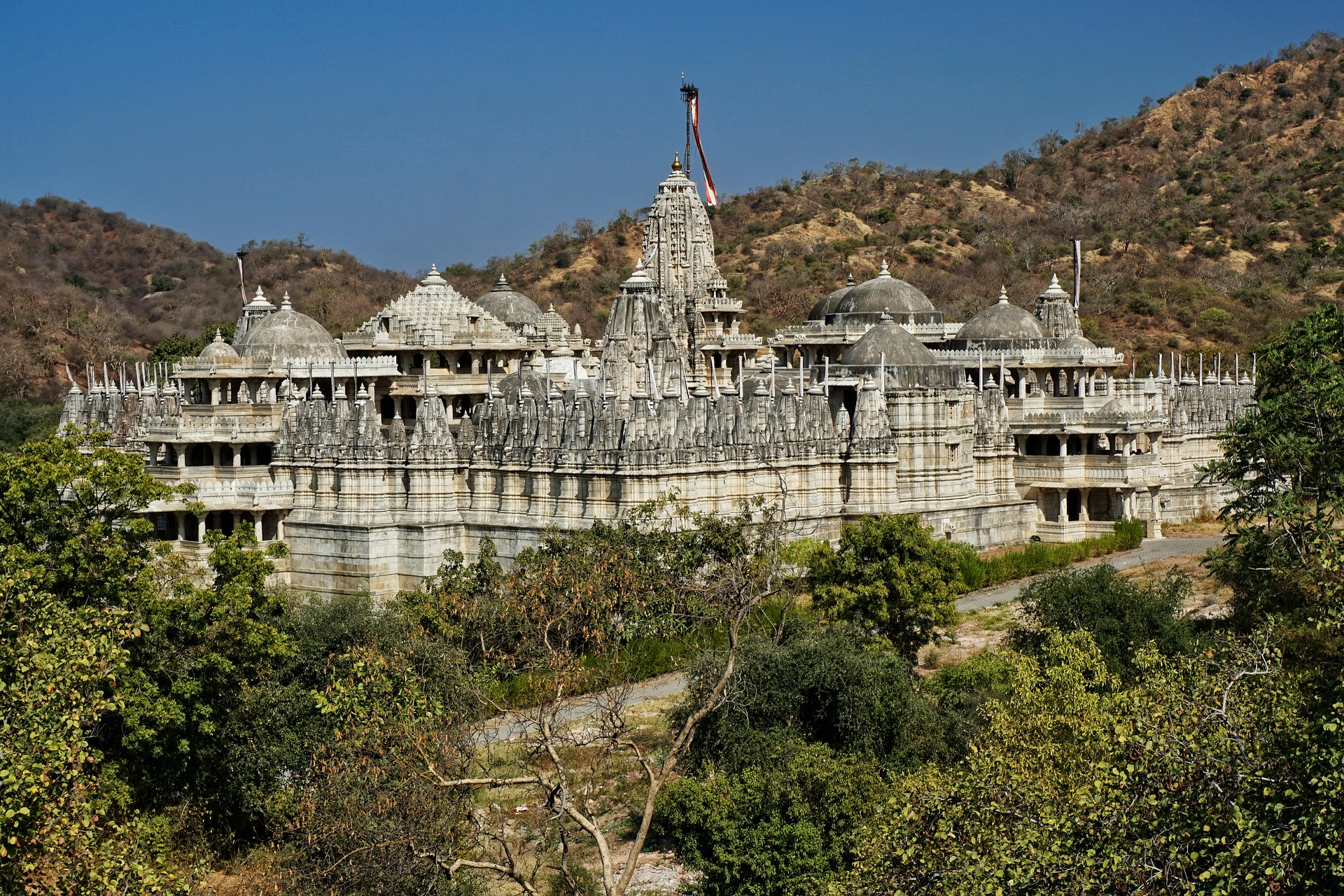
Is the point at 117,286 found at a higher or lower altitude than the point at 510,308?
higher

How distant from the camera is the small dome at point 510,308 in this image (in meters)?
64.7

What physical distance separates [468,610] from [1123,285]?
7408 centimetres

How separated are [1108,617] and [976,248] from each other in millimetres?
80493

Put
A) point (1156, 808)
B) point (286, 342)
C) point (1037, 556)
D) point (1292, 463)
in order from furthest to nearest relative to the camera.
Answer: point (286, 342) → point (1037, 556) → point (1292, 463) → point (1156, 808)

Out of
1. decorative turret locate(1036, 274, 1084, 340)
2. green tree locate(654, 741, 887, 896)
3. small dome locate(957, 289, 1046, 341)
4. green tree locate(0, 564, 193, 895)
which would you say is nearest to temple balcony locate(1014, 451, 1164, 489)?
small dome locate(957, 289, 1046, 341)

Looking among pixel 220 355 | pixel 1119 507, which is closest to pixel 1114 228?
pixel 1119 507

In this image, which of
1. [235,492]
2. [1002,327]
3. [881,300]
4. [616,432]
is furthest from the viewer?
[881,300]

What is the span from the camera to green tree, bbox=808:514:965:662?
121 ft

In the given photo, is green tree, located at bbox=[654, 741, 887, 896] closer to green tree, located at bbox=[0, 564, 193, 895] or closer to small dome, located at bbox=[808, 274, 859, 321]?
green tree, located at bbox=[0, 564, 193, 895]

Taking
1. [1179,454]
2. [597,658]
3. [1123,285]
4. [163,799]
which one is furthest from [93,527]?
[1123,285]

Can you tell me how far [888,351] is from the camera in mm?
52000

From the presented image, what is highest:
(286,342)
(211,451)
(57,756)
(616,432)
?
(286,342)

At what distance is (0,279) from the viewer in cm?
10500

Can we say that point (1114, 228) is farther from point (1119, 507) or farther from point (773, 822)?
point (773, 822)
